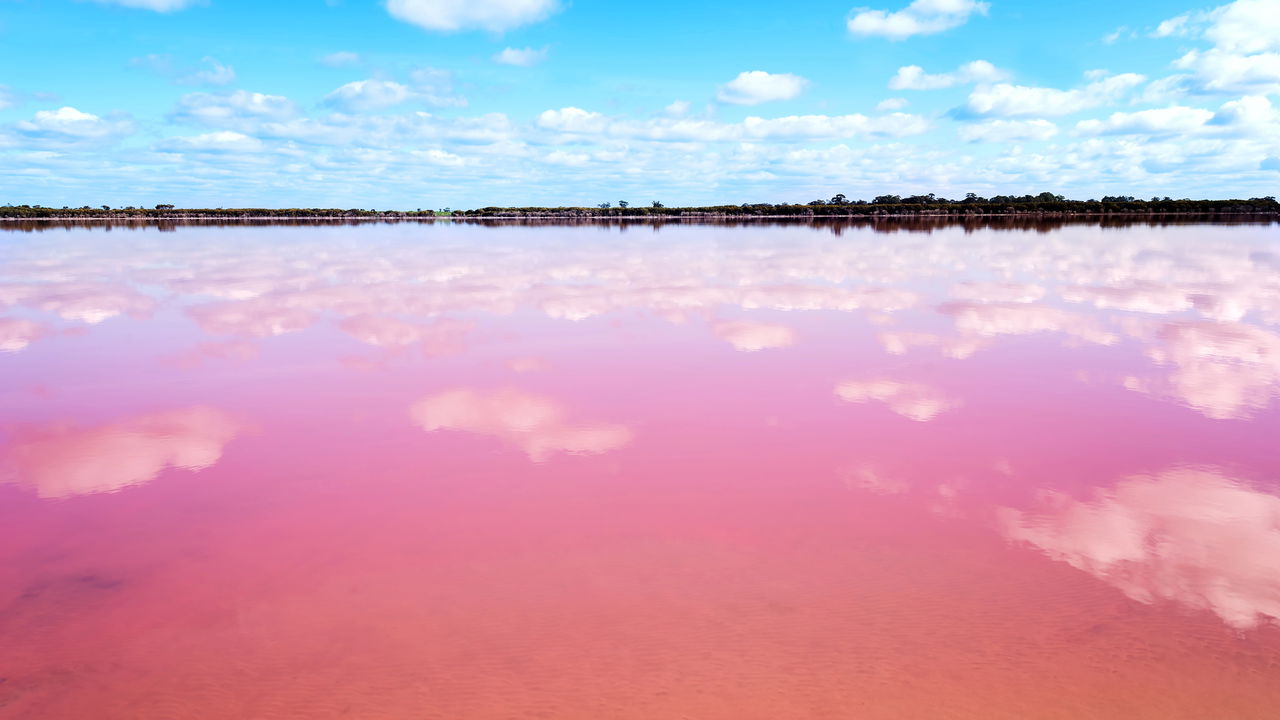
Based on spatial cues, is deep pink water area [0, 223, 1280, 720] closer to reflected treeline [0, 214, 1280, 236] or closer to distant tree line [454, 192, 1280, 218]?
reflected treeline [0, 214, 1280, 236]

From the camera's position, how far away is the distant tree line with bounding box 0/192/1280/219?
140875 mm

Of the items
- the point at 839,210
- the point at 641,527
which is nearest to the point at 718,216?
the point at 839,210

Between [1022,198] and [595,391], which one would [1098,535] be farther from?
[1022,198]

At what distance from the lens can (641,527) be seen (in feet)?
20.0

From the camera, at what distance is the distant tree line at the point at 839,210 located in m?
141

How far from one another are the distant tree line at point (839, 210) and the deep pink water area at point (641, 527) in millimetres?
146843

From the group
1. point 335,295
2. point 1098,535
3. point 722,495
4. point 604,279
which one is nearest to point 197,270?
point 335,295

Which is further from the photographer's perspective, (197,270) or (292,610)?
(197,270)

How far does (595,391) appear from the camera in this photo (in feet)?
34.2

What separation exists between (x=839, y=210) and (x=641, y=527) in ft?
555

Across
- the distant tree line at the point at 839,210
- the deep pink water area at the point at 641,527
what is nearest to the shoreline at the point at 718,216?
the distant tree line at the point at 839,210

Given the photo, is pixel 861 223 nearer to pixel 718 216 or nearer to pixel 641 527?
pixel 718 216

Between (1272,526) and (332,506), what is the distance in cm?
864

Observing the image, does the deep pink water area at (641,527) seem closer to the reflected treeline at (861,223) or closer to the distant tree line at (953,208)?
the reflected treeline at (861,223)
